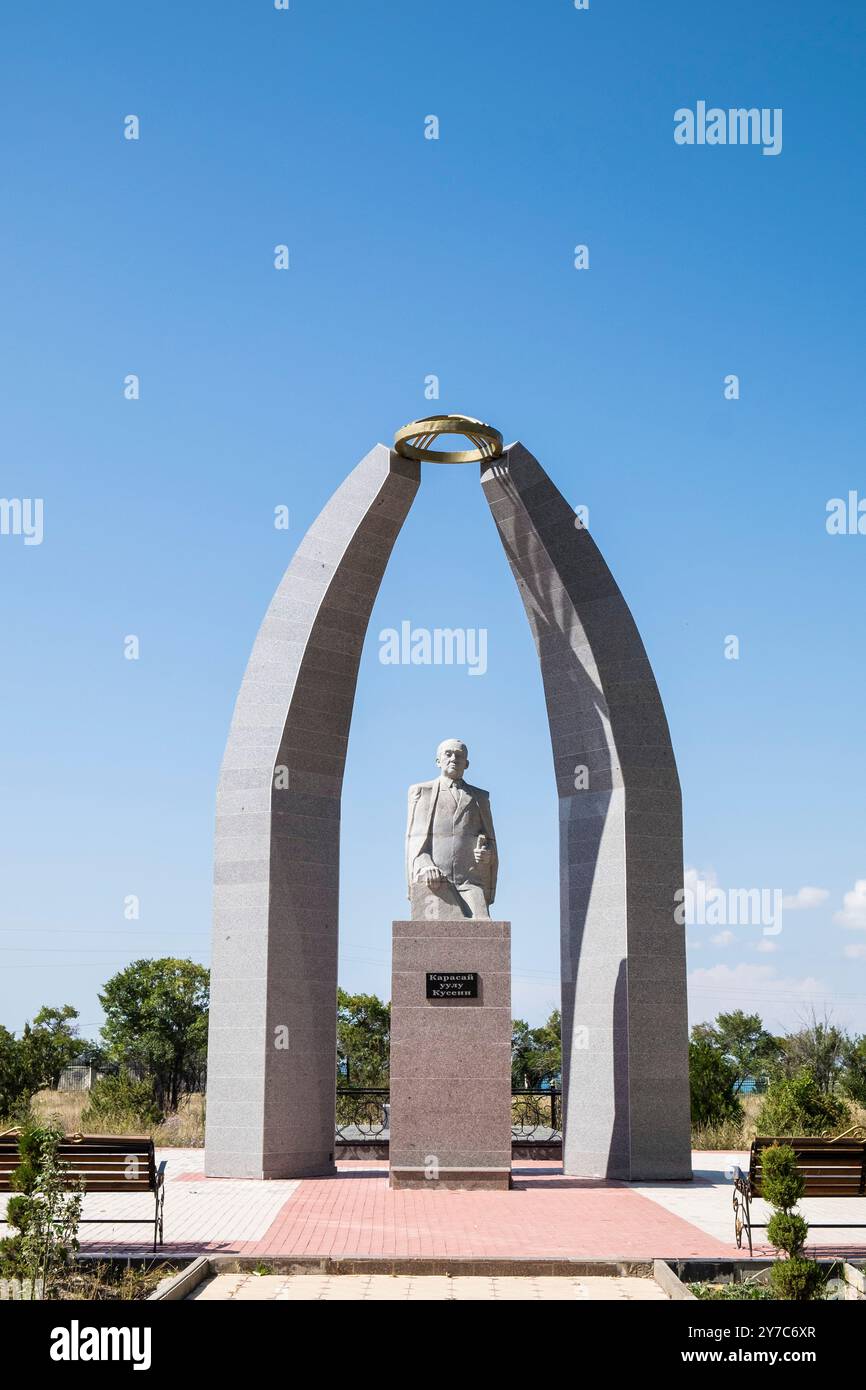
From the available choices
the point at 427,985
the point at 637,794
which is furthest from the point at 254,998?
the point at 637,794

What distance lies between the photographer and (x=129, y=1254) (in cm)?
915

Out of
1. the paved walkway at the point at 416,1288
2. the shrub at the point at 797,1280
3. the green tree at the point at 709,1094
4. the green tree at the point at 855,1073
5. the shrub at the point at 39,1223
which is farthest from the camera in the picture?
the green tree at the point at 855,1073

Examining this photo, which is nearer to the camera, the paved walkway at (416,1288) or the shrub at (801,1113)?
the paved walkway at (416,1288)

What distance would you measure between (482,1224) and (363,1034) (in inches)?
814

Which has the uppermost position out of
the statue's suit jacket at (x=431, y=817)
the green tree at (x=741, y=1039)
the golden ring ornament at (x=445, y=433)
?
the golden ring ornament at (x=445, y=433)

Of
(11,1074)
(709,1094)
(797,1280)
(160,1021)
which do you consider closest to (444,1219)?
(797,1280)

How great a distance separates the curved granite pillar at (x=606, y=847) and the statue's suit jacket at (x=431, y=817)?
5.40 ft

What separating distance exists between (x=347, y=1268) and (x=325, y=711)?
28.7 ft

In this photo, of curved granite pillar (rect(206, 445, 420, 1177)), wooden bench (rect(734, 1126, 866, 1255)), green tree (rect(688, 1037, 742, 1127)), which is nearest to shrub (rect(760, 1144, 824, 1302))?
wooden bench (rect(734, 1126, 866, 1255))

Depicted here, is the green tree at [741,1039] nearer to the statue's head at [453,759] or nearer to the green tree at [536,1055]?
the green tree at [536,1055]

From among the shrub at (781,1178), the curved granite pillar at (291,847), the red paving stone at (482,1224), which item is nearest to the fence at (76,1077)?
the curved granite pillar at (291,847)

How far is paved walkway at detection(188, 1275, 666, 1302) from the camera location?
8391 mm

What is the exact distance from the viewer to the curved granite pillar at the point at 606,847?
15.8 metres
